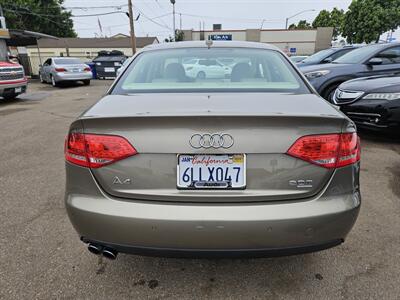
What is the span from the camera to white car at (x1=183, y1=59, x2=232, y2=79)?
2.65 meters

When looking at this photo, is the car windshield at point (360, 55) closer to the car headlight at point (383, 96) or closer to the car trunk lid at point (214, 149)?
the car headlight at point (383, 96)

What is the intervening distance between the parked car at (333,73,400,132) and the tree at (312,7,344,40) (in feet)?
212

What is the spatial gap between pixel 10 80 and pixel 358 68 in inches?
390

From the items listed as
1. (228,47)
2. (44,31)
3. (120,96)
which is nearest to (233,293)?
(120,96)

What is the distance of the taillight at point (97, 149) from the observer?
168 centimetres

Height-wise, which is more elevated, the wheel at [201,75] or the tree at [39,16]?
the tree at [39,16]

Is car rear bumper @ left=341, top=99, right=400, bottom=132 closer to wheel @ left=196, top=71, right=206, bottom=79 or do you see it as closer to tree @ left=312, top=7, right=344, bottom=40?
wheel @ left=196, top=71, right=206, bottom=79

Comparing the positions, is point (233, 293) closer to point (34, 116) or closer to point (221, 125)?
point (221, 125)

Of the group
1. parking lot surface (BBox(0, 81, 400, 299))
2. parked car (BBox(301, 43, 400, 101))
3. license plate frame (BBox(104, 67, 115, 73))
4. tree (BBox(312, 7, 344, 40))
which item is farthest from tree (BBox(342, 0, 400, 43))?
parking lot surface (BBox(0, 81, 400, 299))

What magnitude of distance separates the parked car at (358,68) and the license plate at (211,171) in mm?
5852

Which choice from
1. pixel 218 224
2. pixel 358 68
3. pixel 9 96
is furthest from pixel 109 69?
pixel 218 224

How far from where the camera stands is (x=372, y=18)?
119ft

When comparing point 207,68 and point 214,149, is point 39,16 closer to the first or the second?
point 207,68

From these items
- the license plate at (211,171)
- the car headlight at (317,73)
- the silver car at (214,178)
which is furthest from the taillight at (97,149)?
the car headlight at (317,73)
